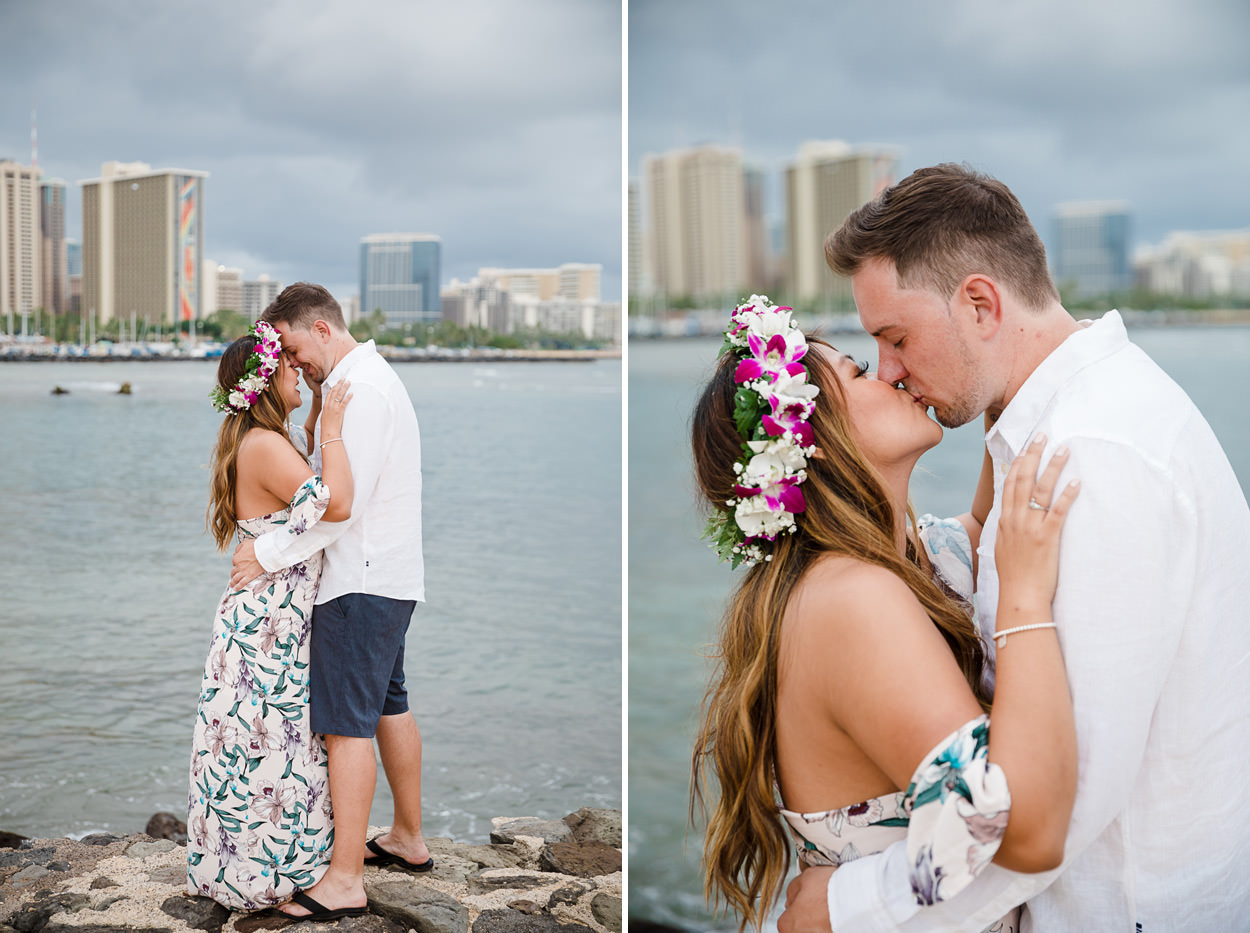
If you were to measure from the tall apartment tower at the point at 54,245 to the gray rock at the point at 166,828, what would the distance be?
6.86 ft

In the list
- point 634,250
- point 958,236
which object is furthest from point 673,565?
point 958,236

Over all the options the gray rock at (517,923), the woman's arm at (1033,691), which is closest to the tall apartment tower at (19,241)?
the gray rock at (517,923)

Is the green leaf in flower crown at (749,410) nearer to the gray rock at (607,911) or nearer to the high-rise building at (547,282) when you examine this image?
the gray rock at (607,911)

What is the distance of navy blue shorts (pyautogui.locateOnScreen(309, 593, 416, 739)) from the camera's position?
2.95 m

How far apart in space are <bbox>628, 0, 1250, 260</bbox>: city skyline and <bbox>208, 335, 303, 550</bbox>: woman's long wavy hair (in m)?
19.1

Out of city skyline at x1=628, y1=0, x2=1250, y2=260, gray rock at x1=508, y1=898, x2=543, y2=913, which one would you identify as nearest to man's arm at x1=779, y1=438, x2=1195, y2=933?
gray rock at x1=508, y1=898, x2=543, y2=913

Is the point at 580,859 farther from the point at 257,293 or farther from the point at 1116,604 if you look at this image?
the point at 1116,604

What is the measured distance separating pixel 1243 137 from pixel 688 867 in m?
25.2

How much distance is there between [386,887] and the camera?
3.23 meters

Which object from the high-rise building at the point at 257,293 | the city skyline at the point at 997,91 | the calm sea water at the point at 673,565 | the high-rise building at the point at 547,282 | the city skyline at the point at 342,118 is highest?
the city skyline at the point at 997,91

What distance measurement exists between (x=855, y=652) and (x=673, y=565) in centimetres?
2184

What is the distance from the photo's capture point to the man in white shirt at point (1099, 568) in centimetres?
134

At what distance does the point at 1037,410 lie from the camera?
1.53 meters

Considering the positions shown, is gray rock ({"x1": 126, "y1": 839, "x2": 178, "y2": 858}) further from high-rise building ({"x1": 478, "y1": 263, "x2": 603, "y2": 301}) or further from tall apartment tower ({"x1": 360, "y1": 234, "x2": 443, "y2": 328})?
high-rise building ({"x1": 478, "y1": 263, "x2": 603, "y2": 301})
